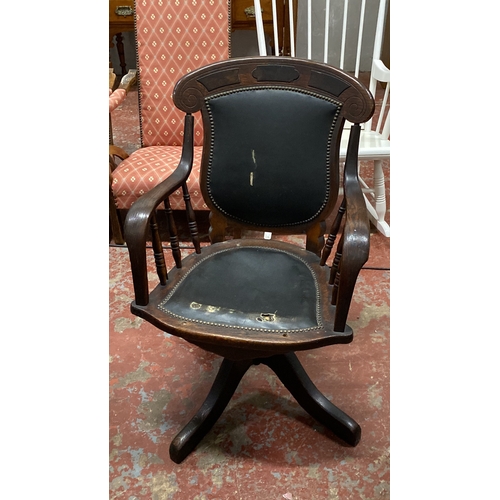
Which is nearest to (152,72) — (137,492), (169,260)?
(169,260)

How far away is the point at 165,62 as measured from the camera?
262 centimetres

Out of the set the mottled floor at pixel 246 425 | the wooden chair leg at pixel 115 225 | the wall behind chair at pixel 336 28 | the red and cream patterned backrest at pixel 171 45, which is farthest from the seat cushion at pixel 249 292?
the wall behind chair at pixel 336 28

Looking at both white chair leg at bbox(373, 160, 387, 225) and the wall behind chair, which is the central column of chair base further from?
the wall behind chair

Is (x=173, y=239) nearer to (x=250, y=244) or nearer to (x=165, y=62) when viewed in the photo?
(x=250, y=244)

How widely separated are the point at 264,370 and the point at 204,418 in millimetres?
Answer: 382

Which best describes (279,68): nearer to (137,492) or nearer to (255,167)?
(255,167)

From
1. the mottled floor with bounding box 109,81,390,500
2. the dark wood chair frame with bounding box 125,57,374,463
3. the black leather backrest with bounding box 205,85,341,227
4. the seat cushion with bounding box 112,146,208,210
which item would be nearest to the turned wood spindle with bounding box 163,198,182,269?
the dark wood chair frame with bounding box 125,57,374,463

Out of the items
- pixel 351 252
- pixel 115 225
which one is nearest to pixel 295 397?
pixel 351 252

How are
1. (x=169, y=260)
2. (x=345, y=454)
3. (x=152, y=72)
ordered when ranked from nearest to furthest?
1. (x=345, y=454)
2. (x=169, y=260)
3. (x=152, y=72)

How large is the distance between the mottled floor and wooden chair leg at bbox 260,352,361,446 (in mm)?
48

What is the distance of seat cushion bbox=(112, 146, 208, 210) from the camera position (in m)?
2.39

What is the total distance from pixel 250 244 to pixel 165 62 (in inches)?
56.9

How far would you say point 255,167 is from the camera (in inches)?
62.7

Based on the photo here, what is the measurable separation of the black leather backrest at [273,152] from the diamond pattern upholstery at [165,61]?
0.81 m
